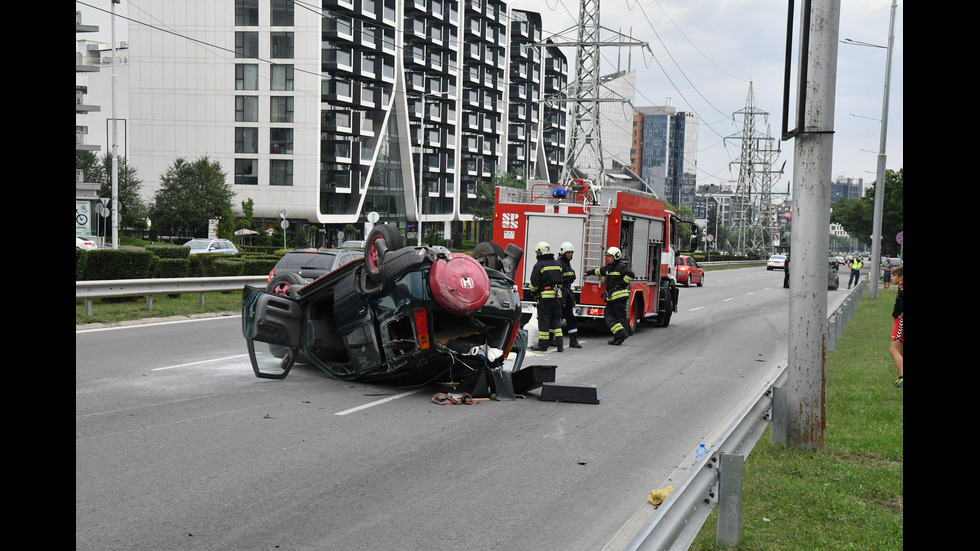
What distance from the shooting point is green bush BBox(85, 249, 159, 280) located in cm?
1917

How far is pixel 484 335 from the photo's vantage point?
401 inches

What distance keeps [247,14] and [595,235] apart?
5510 centimetres

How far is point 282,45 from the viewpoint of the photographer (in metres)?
64.6

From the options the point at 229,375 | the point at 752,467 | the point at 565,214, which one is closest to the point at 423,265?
the point at 229,375

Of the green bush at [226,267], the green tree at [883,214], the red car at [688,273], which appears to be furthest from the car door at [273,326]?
the green tree at [883,214]

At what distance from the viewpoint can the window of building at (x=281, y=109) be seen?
65375mm

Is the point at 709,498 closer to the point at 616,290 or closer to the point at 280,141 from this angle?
the point at 616,290

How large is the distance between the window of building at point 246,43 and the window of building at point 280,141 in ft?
19.6

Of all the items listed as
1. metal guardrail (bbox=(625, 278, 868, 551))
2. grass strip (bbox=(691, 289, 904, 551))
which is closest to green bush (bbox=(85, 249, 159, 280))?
grass strip (bbox=(691, 289, 904, 551))

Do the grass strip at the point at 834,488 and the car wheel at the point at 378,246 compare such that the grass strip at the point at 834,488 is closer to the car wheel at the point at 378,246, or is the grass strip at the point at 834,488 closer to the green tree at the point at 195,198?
the car wheel at the point at 378,246

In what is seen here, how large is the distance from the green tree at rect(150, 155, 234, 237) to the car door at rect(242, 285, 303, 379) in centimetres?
4909
